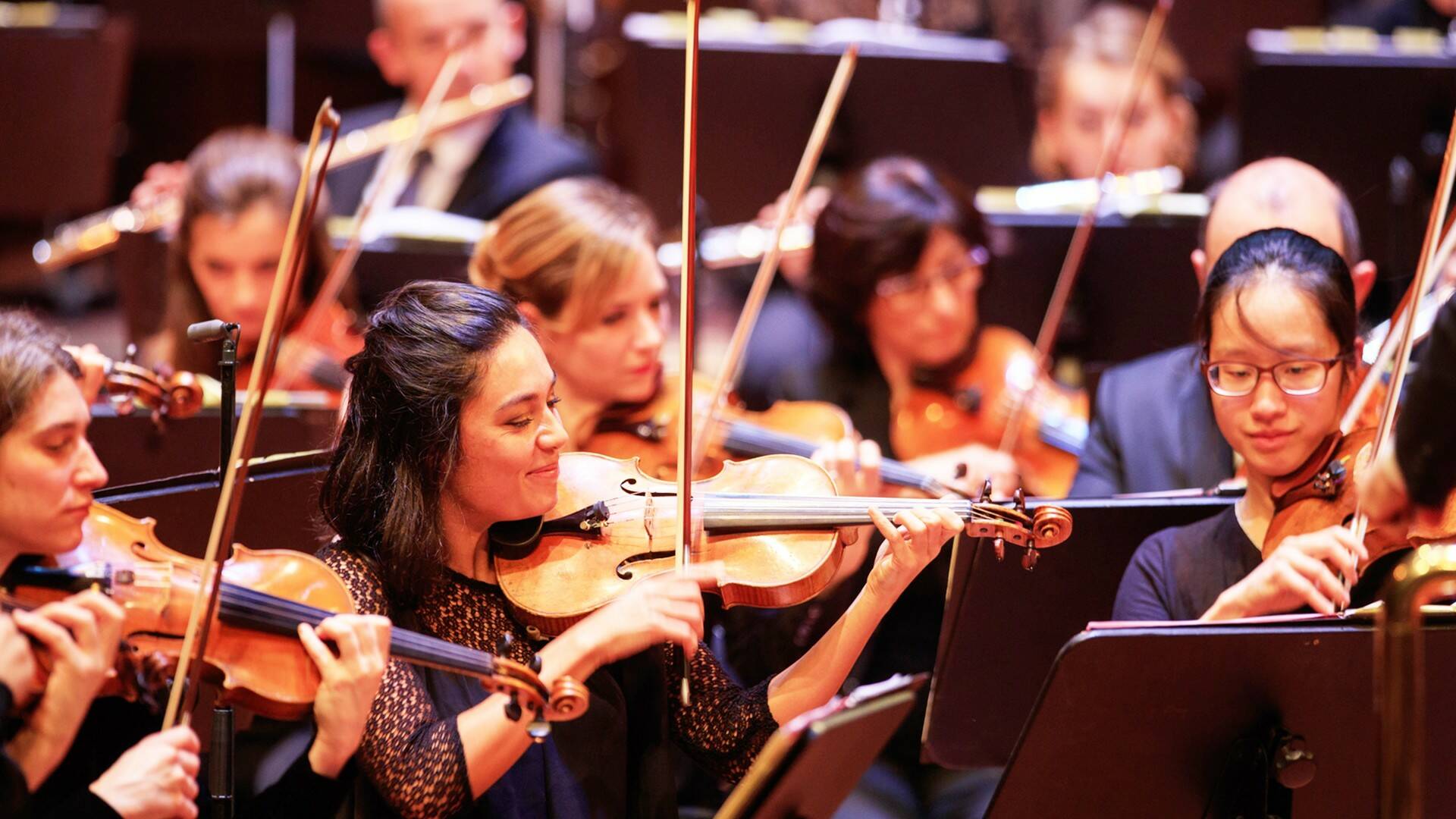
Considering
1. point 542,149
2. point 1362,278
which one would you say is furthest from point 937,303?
point 542,149

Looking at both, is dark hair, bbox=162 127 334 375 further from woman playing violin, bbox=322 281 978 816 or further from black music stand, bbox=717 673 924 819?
black music stand, bbox=717 673 924 819

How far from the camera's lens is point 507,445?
182 centimetres

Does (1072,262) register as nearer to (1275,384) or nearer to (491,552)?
(1275,384)

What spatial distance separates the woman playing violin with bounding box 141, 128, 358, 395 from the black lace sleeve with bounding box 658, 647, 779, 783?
1.37 m

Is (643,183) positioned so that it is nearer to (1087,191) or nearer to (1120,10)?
(1087,191)

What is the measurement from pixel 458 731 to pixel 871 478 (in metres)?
1.04

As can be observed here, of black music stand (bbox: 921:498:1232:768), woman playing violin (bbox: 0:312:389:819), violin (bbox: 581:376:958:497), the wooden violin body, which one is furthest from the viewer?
violin (bbox: 581:376:958:497)

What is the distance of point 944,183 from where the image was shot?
3223 millimetres

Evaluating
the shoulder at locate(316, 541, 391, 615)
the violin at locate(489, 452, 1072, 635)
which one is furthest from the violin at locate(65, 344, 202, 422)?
the violin at locate(489, 452, 1072, 635)

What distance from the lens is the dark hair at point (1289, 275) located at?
199 cm

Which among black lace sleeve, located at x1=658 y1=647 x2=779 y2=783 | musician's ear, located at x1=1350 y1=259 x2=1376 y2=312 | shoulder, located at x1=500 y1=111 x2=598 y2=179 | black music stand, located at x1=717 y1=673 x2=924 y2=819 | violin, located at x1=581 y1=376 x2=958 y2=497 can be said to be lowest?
black lace sleeve, located at x1=658 y1=647 x2=779 y2=783

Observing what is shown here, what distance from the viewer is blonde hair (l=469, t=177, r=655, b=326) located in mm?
2566

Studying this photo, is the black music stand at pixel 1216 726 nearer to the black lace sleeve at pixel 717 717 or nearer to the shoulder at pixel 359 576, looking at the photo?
the black lace sleeve at pixel 717 717

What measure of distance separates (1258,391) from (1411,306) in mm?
220
